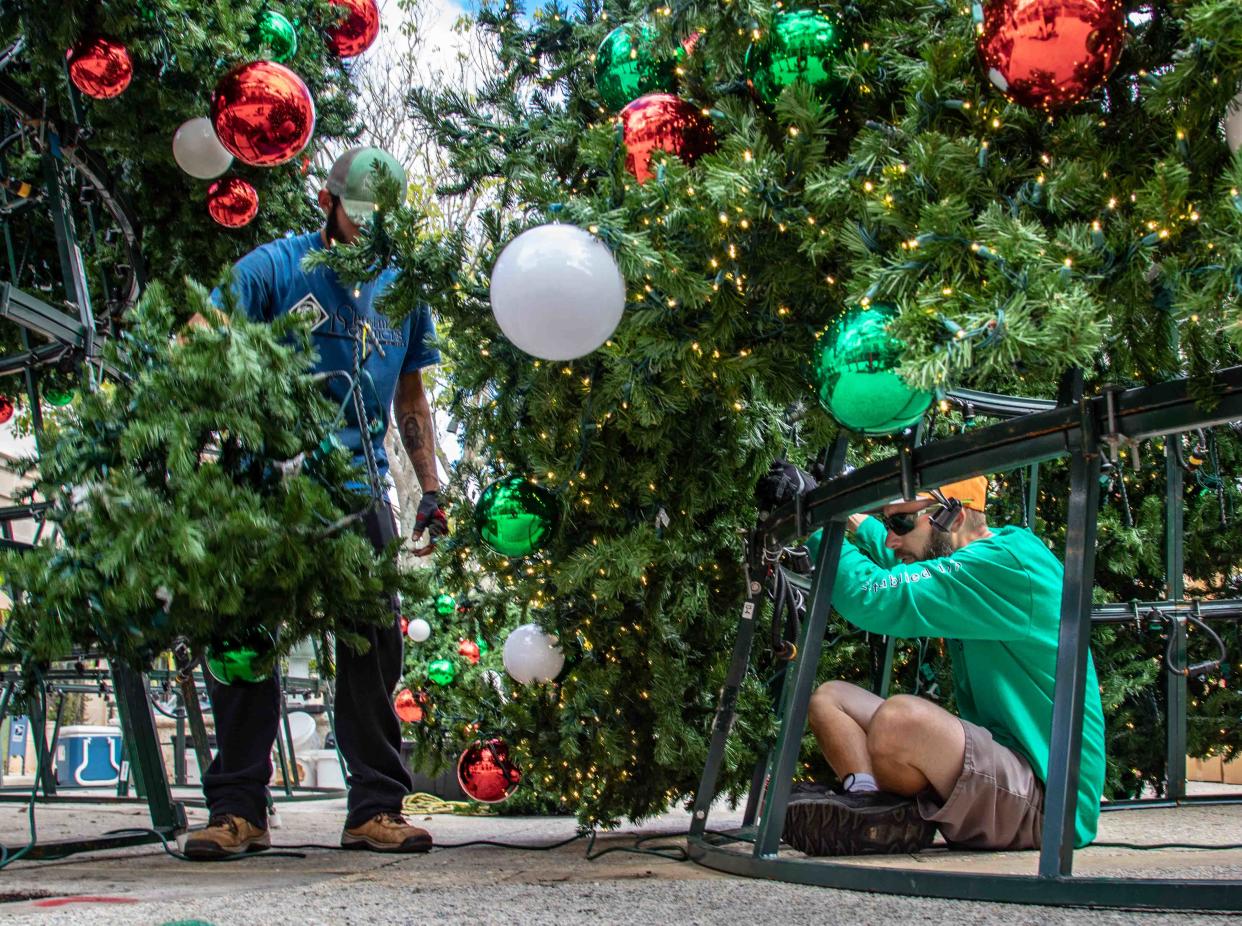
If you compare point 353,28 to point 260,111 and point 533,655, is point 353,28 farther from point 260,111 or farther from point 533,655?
point 533,655

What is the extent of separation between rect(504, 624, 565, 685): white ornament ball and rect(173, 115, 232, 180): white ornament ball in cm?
193

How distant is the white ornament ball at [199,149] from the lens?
3.80 m

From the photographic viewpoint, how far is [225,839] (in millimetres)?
3145

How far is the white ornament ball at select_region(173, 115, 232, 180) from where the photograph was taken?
3801mm

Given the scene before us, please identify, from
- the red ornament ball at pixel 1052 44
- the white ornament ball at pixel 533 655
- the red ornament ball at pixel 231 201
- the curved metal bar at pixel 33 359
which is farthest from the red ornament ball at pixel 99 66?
the red ornament ball at pixel 1052 44

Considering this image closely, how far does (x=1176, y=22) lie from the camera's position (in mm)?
1955

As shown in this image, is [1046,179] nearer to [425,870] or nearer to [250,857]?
[425,870]

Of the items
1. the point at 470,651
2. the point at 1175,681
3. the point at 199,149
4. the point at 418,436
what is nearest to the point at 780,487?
the point at 418,436

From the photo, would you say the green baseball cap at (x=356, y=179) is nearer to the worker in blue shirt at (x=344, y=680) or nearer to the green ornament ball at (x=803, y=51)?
the worker in blue shirt at (x=344, y=680)

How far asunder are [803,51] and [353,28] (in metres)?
2.86

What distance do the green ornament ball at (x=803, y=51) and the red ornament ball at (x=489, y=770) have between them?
235cm

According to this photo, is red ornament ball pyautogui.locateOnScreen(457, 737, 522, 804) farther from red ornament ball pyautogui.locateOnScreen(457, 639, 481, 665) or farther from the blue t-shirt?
red ornament ball pyautogui.locateOnScreen(457, 639, 481, 665)

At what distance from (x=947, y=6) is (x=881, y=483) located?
3.13 feet

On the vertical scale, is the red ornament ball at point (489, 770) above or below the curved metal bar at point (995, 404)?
below
